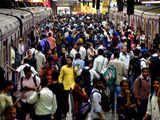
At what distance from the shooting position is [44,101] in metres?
7.77

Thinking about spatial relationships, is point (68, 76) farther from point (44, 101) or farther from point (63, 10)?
point (63, 10)

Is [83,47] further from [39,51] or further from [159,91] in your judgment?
[159,91]

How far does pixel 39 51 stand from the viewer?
1275 centimetres

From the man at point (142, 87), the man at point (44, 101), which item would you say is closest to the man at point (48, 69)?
the man at point (142, 87)

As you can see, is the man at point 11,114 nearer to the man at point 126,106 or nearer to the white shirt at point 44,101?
the white shirt at point 44,101

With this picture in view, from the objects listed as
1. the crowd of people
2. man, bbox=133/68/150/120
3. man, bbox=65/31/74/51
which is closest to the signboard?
man, bbox=65/31/74/51

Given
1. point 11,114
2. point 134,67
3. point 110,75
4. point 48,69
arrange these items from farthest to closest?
point 134,67 → point 110,75 → point 48,69 → point 11,114

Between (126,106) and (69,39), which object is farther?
(69,39)

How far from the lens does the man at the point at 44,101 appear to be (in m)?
7.71

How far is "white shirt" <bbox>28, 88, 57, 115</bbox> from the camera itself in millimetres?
7684

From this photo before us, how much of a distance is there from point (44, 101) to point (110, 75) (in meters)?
3.41

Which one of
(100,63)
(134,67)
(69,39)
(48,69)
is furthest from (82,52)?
(69,39)

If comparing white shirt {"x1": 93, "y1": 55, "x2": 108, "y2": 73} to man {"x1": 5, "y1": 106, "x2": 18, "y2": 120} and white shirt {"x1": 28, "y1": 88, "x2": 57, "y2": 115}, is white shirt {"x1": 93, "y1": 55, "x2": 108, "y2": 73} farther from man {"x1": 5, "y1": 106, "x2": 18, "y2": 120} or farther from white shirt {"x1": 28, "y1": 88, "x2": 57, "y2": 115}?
man {"x1": 5, "y1": 106, "x2": 18, "y2": 120}

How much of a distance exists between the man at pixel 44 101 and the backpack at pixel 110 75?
124 inches
